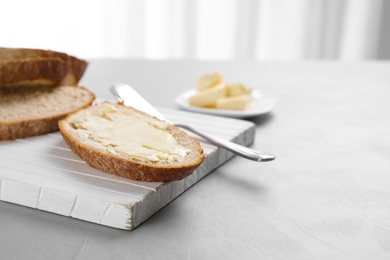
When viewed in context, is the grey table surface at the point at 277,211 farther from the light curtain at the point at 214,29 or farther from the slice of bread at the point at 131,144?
the light curtain at the point at 214,29

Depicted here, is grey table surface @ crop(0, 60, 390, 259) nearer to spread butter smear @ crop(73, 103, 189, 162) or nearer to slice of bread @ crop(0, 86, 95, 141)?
spread butter smear @ crop(73, 103, 189, 162)

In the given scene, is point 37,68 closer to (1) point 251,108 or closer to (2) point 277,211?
(1) point 251,108

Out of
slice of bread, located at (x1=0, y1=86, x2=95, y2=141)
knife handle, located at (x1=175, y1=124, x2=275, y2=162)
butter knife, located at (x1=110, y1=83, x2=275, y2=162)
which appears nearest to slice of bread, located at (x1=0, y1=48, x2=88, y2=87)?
slice of bread, located at (x1=0, y1=86, x2=95, y2=141)

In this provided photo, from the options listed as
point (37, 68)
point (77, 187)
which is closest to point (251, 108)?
point (37, 68)

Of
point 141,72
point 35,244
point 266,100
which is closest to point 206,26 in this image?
point 141,72

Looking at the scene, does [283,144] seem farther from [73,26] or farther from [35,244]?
[73,26]

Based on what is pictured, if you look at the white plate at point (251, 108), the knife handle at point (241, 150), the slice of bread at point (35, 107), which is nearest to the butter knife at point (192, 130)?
the knife handle at point (241, 150)
